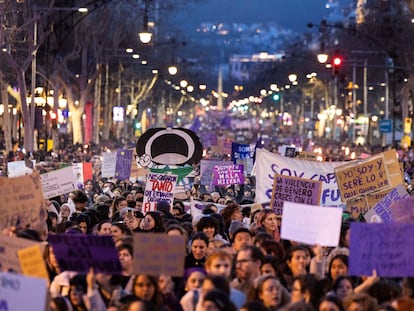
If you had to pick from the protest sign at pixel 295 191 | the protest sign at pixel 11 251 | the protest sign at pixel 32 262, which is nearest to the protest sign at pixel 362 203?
the protest sign at pixel 295 191

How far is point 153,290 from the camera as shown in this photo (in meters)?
10.3

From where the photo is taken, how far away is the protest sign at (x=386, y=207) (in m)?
16.8

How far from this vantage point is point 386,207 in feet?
56.0

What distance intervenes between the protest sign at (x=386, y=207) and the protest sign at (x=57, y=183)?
5033mm

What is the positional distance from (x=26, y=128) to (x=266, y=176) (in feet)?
90.0

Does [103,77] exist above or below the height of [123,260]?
above

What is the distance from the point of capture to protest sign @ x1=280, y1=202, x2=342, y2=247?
11383 millimetres

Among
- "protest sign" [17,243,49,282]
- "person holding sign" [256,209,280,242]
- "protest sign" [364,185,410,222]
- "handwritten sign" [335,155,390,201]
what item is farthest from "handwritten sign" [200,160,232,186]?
"protest sign" [17,243,49,282]

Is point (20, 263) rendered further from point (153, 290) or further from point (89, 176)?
point (89, 176)

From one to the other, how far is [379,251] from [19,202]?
4.46 metres

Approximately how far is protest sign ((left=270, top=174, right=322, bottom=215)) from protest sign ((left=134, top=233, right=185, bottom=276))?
7385 millimetres

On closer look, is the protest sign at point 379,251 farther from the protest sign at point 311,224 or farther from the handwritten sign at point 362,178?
the handwritten sign at point 362,178

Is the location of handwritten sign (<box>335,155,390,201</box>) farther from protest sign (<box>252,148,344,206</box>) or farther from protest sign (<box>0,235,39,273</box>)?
protest sign (<box>0,235,39,273</box>)

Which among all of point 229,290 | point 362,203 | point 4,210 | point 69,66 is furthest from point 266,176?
point 69,66
